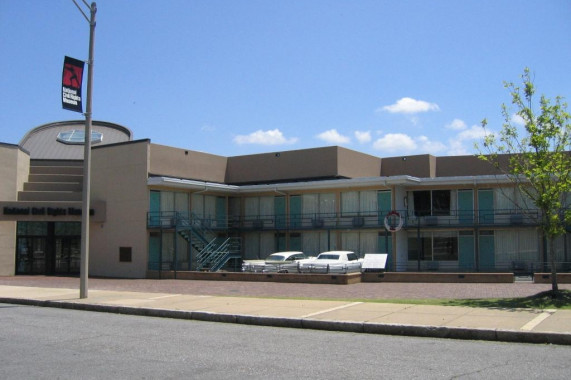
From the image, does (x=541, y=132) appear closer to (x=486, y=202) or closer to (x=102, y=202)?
(x=486, y=202)

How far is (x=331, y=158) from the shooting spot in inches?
1451

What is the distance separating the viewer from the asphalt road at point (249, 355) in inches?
324

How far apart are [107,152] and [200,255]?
8.45 m

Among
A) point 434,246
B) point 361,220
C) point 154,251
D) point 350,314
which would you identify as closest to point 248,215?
point 154,251

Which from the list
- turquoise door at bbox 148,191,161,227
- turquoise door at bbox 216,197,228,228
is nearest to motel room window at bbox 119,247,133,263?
turquoise door at bbox 148,191,161,227

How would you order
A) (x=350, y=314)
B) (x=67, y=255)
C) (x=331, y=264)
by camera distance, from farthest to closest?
(x=67, y=255)
(x=331, y=264)
(x=350, y=314)

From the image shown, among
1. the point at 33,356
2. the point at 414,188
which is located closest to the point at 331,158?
the point at 414,188

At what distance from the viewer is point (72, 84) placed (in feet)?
60.4

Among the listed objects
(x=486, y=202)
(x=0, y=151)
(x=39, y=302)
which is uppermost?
(x=0, y=151)

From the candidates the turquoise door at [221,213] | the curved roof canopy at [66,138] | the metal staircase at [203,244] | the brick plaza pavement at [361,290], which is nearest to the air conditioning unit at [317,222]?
the metal staircase at [203,244]

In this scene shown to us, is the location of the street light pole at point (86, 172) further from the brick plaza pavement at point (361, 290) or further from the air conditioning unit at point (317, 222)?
the air conditioning unit at point (317, 222)

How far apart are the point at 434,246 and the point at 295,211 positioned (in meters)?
8.53

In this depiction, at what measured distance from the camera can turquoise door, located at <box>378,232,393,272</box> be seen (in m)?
32.4

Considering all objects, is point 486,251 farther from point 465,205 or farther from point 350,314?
point 350,314
